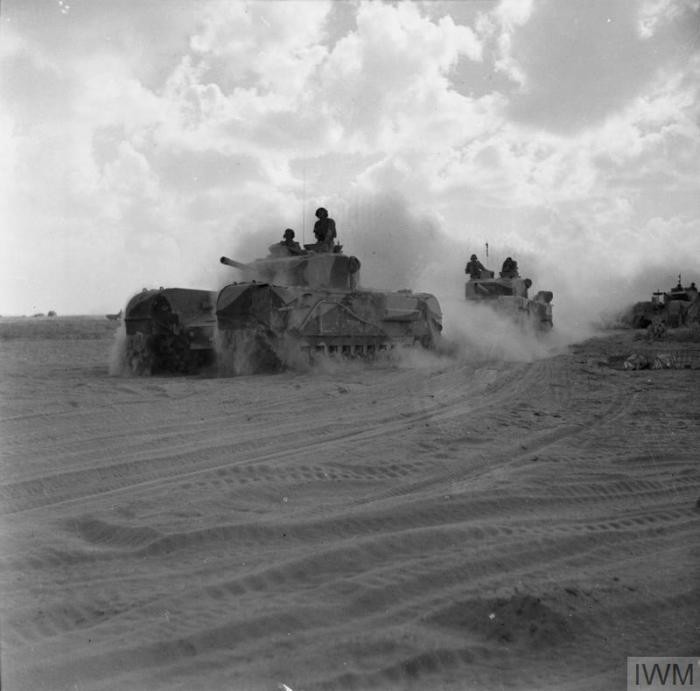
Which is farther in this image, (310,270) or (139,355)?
(310,270)

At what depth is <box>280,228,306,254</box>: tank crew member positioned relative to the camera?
1643 cm

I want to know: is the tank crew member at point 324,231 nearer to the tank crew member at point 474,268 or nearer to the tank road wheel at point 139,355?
the tank road wheel at point 139,355

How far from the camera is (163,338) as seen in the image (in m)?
14.0

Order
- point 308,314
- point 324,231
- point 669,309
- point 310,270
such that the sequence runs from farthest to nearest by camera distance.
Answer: point 669,309, point 324,231, point 310,270, point 308,314

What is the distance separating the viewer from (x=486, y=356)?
17.8 m

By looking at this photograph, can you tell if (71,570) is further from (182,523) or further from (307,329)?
(307,329)

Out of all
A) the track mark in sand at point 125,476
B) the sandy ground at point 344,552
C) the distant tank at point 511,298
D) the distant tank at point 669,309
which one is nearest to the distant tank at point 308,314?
the distant tank at point 511,298

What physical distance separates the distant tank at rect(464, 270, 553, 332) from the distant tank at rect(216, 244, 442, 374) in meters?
5.42

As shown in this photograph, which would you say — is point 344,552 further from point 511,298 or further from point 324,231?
point 511,298

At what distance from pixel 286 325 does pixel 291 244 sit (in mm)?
3547

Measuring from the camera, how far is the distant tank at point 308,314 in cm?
1334

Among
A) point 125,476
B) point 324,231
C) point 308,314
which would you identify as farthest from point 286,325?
point 125,476

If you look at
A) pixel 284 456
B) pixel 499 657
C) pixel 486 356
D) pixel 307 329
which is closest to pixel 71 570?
pixel 499 657

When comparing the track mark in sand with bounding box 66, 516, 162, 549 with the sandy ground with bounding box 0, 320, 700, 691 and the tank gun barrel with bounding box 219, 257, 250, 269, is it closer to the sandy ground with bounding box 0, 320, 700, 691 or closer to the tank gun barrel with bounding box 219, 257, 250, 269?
the sandy ground with bounding box 0, 320, 700, 691
